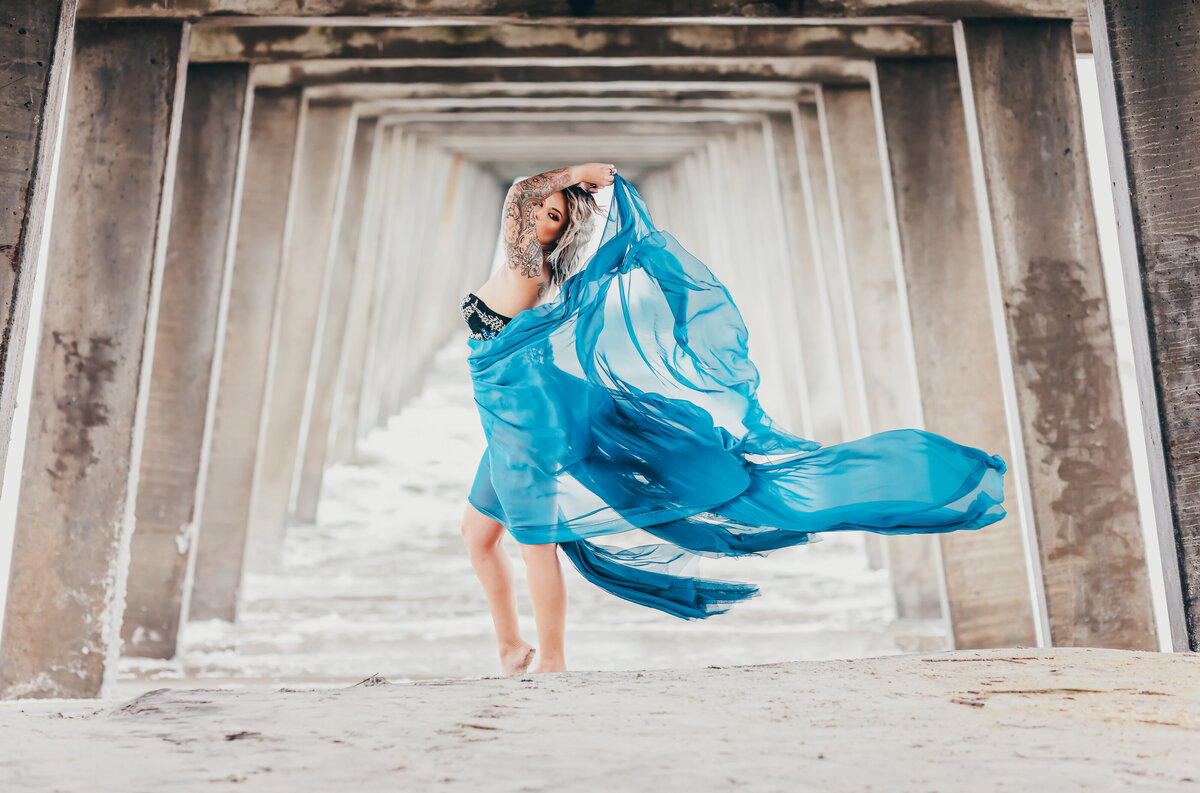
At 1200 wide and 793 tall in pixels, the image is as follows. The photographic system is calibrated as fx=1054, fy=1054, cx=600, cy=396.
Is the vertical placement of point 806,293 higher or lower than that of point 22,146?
higher

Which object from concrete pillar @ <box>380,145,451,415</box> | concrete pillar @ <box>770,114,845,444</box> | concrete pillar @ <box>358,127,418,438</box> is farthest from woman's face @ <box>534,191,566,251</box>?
concrete pillar @ <box>380,145,451,415</box>

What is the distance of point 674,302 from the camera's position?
404cm

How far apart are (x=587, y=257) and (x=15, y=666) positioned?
3392mm

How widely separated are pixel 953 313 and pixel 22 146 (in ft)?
16.3

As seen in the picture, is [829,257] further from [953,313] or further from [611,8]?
[611,8]

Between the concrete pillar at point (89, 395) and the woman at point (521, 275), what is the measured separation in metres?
1.98

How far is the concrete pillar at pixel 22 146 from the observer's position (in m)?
3.41

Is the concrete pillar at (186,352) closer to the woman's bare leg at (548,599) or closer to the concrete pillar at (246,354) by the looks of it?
the concrete pillar at (246,354)

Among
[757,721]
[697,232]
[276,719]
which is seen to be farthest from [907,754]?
[697,232]

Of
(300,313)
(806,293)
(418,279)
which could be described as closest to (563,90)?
(300,313)

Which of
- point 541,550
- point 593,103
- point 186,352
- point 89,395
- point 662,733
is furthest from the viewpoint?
point 593,103

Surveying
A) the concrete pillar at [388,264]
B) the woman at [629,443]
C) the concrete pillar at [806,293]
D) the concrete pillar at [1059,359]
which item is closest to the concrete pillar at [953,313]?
the concrete pillar at [1059,359]

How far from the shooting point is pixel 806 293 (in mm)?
10406

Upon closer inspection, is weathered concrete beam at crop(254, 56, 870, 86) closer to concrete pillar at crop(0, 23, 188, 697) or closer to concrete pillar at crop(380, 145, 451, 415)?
concrete pillar at crop(0, 23, 188, 697)
